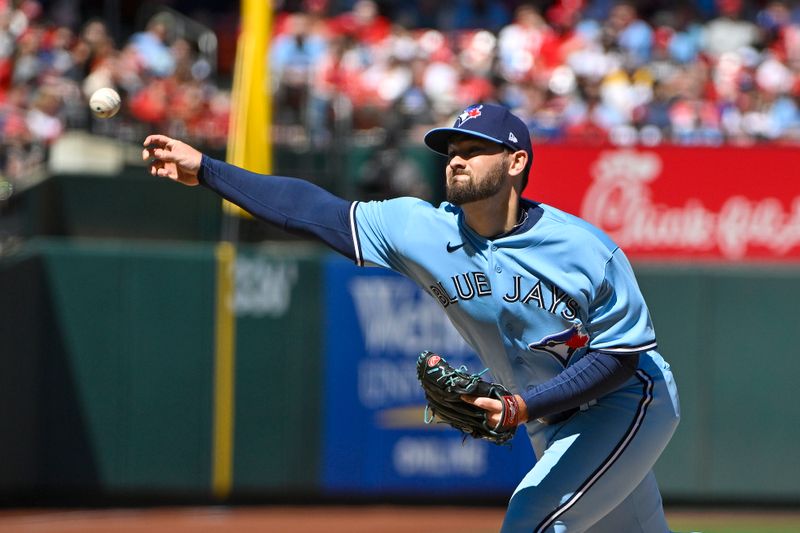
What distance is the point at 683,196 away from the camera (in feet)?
36.8

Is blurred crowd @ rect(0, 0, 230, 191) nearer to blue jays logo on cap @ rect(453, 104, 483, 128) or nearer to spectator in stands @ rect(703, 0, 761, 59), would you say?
spectator in stands @ rect(703, 0, 761, 59)

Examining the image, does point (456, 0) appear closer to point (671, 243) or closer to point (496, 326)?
point (671, 243)

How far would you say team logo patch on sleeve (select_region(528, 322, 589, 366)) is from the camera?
177 inches

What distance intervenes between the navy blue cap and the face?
0.05 meters

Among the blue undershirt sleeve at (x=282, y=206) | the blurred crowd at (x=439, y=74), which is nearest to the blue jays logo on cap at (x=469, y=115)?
the blue undershirt sleeve at (x=282, y=206)

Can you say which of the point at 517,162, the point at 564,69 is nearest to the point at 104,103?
the point at 517,162

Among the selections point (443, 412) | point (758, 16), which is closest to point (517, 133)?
point (443, 412)

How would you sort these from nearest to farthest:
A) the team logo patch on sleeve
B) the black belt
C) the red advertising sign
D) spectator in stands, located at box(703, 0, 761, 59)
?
the team logo patch on sleeve
the black belt
the red advertising sign
spectator in stands, located at box(703, 0, 761, 59)

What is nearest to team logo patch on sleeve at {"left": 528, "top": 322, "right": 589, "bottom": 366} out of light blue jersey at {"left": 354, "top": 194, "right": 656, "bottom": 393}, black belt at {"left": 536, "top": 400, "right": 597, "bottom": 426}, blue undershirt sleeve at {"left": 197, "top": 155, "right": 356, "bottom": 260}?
light blue jersey at {"left": 354, "top": 194, "right": 656, "bottom": 393}

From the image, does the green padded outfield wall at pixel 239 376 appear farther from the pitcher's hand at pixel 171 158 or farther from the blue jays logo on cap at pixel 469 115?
the blue jays logo on cap at pixel 469 115

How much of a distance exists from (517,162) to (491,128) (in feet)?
0.58

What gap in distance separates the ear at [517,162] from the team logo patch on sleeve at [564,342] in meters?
0.58

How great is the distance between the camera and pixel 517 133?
15.0 feet

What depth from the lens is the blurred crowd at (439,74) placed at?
12.3 meters
